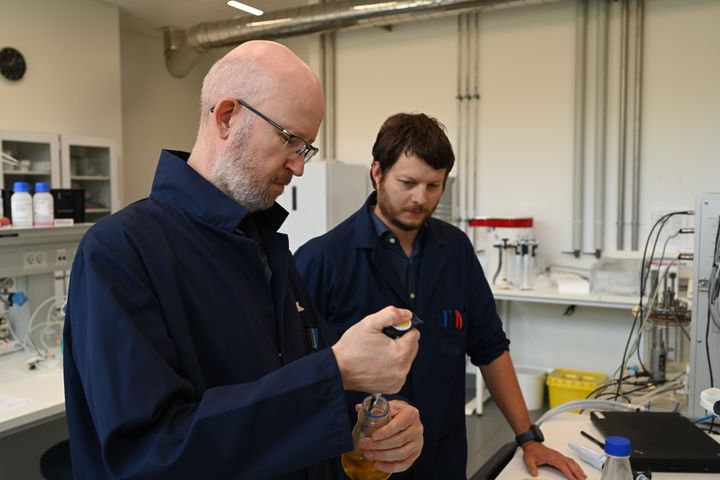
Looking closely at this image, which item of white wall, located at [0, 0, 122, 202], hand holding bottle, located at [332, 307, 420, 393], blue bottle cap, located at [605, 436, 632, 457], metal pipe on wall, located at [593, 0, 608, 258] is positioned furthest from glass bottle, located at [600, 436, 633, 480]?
white wall, located at [0, 0, 122, 202]

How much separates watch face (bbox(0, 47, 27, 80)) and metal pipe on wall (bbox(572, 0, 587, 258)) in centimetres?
434

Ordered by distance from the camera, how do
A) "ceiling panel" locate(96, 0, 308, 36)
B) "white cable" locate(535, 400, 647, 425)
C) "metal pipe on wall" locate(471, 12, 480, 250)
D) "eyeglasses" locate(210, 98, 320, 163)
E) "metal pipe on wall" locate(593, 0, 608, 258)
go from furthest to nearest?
"ceiling panel" locate(96, 0, 308, 36) < "metal pipe on wall" locate(471, 12, 480, 250) < "metal pipe on wall" locate(593, 0, 608, 258) < "white cable" locate(535, 400, 647, 425) < "eyeglasses" locate(210, 98, 320, 163)

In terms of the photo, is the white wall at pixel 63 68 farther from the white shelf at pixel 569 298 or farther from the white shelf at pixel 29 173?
the white shelf at pixel 569 298

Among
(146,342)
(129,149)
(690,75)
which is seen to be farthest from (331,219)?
(146,342)

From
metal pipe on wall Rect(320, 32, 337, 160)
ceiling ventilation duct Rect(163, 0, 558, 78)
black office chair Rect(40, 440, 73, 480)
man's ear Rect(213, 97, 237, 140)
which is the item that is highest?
ceiling ventilation duct Rect(163, 0, 558, 78)

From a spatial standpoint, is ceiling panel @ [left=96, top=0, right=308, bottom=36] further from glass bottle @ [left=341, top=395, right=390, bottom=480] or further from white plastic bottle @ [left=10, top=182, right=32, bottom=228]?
glass bottle @ [left=341, top=395, right=390, bottom=480]

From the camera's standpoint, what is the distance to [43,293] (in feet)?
8.61

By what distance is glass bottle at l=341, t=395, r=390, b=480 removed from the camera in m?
1.02

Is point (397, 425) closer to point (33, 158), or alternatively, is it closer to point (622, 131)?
point (622, 131)

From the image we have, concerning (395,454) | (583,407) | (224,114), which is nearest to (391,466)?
(395,454)

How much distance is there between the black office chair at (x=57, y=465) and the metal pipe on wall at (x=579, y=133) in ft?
11.2

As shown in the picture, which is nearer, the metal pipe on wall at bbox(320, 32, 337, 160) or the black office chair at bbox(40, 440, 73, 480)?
the black office chair at bbox(40, 440, 73, 480)

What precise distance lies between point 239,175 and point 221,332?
0.85 ft

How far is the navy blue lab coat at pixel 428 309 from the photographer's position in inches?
63.6
